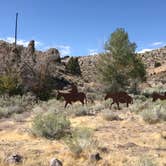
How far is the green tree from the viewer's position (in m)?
40.5

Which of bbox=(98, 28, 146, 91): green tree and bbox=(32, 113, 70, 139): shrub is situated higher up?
bbox=(98, 28, 146, 91): green tree

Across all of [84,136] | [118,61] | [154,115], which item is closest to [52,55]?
[118,61]

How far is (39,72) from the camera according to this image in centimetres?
3681

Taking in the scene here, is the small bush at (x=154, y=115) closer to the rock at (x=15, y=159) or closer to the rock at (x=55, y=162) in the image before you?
the rock at (x=55, y=162)

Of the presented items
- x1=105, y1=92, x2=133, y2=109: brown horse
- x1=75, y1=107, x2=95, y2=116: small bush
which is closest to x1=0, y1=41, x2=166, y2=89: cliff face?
x1=105, y1=92, x2=133, y2=109: brown horse

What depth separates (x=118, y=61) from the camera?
1618 inches

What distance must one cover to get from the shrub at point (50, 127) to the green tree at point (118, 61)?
25.6 meters

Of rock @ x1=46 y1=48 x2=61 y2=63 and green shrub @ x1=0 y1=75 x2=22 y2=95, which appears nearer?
green shrub @ x1=0 y1=75 x2=22 y2=95

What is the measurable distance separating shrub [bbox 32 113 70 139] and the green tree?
2565 centimetres

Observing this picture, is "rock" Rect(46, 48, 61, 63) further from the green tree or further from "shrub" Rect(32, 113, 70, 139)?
"shrub" Rect(32, 113, 70, 139)

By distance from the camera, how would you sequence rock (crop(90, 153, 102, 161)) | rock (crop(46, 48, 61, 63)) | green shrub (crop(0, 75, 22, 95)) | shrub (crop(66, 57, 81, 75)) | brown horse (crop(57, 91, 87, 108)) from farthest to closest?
shrub (crop(66, 57, 81, 75)), rock (crop(46, 48, 61, 63)), green shrub (crop(0, 75, 22, 95)), brown horse (crop(57, 91, 87, 108)), rock (crop(90, 153, 102, 161))

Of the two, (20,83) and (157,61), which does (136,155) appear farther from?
(157,61)

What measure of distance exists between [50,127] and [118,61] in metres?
27.7

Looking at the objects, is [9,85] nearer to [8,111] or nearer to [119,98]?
[8,111]
